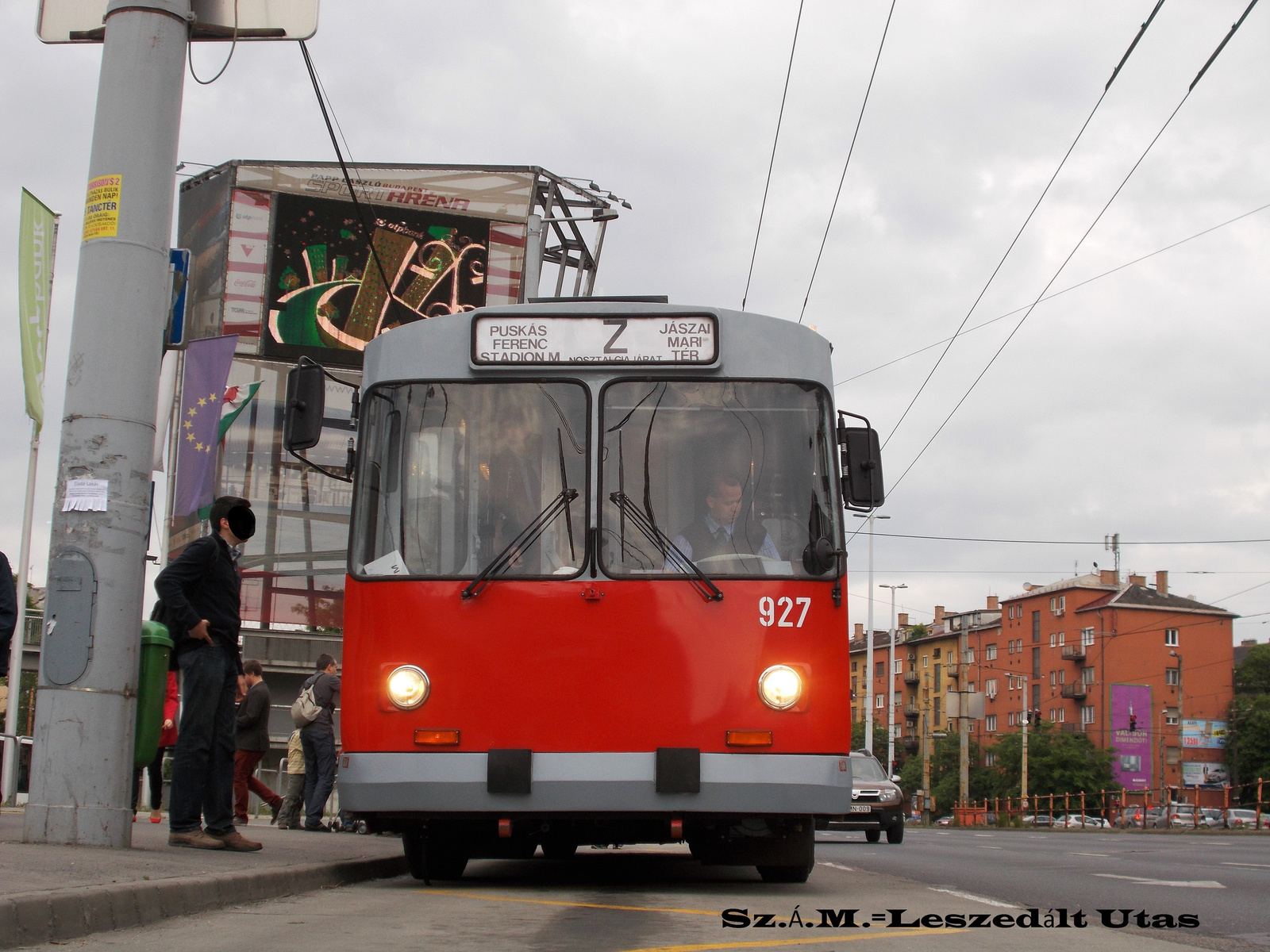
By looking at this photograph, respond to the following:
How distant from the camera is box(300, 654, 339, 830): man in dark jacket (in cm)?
1363

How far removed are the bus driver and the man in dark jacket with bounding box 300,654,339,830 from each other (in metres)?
6.78

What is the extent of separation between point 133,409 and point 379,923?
3.54 m

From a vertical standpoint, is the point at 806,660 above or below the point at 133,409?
below

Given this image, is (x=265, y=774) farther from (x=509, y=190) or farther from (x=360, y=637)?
(x=360, y=637)

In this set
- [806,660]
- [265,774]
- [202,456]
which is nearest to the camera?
[806,660]

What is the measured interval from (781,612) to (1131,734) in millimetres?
90914

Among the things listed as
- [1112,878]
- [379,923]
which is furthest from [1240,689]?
[379,923]

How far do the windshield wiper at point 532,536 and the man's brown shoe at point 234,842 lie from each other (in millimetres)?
2069

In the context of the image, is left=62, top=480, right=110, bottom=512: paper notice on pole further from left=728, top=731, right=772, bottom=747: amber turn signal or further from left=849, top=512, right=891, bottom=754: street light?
left=849, top=512, right=891, bottom=754: street light

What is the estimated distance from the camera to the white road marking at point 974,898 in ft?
25.2

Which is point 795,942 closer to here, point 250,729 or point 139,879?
point 139,879

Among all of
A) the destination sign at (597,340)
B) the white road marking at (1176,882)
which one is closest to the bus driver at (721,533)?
the destination sign at (597,340)

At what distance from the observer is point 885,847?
61.5 feet

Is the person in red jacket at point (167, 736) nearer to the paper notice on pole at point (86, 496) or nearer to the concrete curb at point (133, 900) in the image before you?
the paper notice on pole at point (86, 496)
